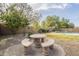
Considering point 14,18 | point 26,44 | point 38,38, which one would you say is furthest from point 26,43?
point 14,18

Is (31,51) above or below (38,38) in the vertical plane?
below

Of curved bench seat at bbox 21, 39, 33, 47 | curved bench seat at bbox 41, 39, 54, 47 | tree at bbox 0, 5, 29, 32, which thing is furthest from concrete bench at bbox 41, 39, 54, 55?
tree at bbox 0, 5, 29, 32

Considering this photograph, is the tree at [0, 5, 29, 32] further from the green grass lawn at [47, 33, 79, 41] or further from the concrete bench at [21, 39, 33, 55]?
the green grass lawn at [47, 33, 79, 41]

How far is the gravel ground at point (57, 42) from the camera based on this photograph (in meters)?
1.88

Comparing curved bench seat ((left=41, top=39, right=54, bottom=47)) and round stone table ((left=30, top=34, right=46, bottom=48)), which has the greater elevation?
round stone table ((left=30, top=34, right=46, bottom=48))

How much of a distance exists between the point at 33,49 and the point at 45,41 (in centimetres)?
13

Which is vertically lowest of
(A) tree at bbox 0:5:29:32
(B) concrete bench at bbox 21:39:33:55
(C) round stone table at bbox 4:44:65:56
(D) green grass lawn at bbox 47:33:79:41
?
(C) round stone table at bbox 4:44:65:56

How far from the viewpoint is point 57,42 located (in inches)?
74.4

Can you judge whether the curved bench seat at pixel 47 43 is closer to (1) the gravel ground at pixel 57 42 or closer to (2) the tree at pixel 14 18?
(1) the gravel ground at pixel 57 42

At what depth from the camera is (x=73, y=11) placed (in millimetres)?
1880

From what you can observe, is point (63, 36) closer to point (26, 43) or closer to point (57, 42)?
point (57, 42)

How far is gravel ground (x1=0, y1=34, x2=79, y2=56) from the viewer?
1880 mm

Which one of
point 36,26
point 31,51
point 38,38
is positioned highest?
point 36,26

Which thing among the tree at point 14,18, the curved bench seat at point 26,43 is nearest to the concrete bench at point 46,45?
the curved bench seat at point 26,43
